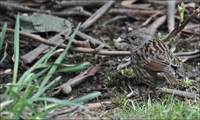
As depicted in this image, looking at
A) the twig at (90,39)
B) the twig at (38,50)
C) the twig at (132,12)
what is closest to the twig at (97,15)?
the twig at (132,12)

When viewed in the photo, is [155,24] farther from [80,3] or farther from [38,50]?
[38,50]

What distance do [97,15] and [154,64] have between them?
7.65 feet

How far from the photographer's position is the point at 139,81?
689cm

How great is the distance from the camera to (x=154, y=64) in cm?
651

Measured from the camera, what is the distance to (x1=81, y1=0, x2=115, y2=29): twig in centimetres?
837

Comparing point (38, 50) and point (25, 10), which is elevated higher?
point (25, 10)

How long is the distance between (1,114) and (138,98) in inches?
95.4

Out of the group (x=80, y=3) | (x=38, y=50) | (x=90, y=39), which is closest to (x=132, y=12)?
(x=80, y=3)

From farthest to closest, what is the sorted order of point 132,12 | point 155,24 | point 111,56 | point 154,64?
point 132,12 < point 155,24 < point 111,56 < point 154,64

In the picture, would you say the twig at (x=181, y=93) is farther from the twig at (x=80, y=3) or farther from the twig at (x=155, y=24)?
the twig at (x=80, y=3)

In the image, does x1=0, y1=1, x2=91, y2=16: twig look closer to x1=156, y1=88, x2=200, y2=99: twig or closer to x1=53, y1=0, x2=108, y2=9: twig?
x1=53, y1=0, x2=108, y2=9: twig

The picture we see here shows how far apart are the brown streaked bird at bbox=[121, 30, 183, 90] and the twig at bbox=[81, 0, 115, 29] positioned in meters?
1.54

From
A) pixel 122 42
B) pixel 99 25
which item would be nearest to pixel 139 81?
pixel 122 42

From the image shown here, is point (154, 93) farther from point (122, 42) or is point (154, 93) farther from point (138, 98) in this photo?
point (122, 42)
